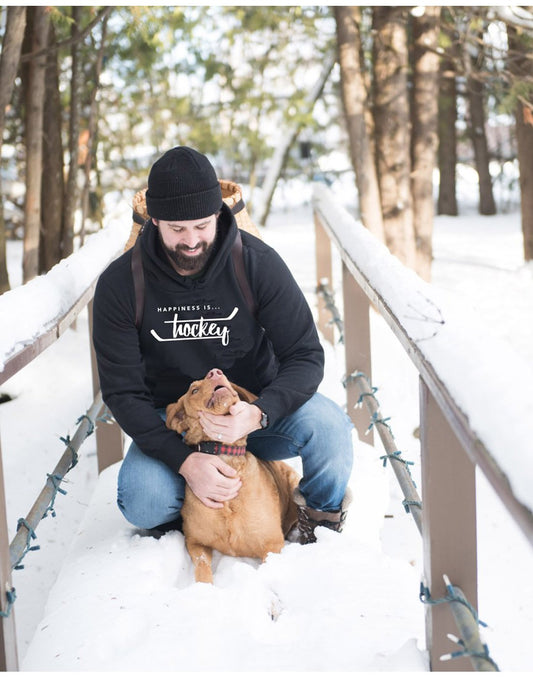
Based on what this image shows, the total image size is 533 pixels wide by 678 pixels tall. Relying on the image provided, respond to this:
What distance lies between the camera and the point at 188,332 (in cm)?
283

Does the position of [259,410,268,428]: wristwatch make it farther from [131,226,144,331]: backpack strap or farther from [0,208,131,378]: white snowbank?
[0,208,131,378]: white snowbank

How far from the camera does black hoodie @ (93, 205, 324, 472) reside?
2.74 meters

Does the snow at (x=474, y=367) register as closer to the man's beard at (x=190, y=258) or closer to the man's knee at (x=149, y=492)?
the man's beard at (x=190, y=258)

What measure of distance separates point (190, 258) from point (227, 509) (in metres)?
0.76

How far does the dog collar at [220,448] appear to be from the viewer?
8.63 ft

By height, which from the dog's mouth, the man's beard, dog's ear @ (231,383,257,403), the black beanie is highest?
the black beanie

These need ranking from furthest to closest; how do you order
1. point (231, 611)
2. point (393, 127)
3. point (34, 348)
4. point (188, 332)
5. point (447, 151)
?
point (447, 151)
point (393, 127)
point (188, 332)
point (231, 611)
point (34, 348)

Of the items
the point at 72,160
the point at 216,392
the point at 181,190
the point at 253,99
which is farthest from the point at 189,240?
the point at 253,99

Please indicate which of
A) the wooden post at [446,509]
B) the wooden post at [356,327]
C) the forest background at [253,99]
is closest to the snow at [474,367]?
the wooden post at [446,509]

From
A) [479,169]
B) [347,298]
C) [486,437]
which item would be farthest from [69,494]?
[479,169]

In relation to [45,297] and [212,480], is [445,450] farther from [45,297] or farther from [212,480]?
[45,297]

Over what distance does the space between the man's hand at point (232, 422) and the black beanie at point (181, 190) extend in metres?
0.59

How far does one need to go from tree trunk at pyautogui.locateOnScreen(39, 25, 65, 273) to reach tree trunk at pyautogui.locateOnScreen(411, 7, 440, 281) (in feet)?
10.2

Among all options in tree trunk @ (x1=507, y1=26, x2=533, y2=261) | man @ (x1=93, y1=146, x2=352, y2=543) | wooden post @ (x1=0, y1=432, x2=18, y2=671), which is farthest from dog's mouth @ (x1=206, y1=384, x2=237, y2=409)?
tree trunk @ (x1=507, y1=26, x2=533, y2=261)
